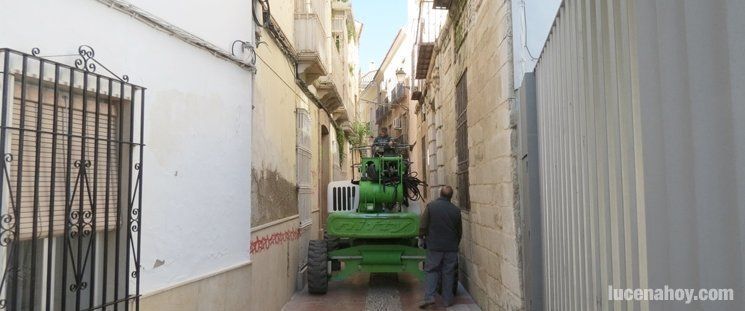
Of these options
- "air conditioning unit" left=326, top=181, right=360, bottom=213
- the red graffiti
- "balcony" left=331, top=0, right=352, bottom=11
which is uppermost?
"balcony" left=331, top=0, right=352, bottom=11

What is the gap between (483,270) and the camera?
273 inches

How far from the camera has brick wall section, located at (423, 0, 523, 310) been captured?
5.21m

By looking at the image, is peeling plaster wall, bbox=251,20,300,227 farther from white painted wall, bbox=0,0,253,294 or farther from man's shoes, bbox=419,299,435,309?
man's shoes, bbox=419,299,435,309

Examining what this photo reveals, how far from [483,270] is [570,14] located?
4.69 m

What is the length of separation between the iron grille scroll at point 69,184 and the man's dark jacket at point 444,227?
447cm

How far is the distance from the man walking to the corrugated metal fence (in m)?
4.83

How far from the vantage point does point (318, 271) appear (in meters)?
8.55

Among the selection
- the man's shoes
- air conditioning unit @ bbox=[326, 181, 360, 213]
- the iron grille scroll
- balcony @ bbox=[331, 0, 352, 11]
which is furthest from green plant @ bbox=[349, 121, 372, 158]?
the iron grille scroll

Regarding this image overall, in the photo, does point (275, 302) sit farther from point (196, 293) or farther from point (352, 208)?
point (352, 208)

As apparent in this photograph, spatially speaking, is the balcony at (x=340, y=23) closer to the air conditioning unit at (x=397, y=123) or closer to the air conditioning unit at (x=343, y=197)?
the air conditioning unit at (x=343, y=197)

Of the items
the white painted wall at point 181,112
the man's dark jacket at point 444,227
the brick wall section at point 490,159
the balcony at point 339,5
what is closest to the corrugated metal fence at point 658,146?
the brick wall section at point 490,159

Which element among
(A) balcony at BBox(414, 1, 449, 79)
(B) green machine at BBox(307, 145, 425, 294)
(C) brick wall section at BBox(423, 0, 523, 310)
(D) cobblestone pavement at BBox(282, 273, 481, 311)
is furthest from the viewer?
(A) balcony at BBox(414, 1, 449, 79)

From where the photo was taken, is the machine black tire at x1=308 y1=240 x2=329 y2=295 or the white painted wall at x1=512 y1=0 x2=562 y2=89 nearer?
the white painted wall at x1=512 y1=0 x2=562 y2=89

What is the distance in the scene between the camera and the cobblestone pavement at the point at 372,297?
7.80 metres
